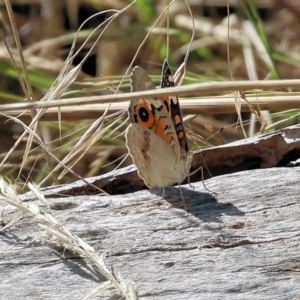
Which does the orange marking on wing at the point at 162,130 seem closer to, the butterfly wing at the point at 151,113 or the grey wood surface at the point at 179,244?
the butterfly wing at the point at 151,113

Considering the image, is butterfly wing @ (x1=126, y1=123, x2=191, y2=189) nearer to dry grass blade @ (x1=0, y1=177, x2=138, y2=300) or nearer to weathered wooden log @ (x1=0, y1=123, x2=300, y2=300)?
weathered wooden log @ (x1=0, y1=123, x2=300, y2=300)

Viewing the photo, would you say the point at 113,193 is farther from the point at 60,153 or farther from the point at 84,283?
the point at 60,153

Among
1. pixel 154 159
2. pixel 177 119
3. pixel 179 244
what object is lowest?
pixel 179 244

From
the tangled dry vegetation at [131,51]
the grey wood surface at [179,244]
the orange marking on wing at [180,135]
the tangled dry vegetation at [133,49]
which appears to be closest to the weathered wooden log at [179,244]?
the grey wood surface at [179,244]

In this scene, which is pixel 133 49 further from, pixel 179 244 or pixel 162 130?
pixel 179 244

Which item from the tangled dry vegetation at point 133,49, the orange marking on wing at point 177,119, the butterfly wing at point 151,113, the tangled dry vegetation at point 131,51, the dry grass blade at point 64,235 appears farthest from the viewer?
the tangled dry vegetation at point 133,49

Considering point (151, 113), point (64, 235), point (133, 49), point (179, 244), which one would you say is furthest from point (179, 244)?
point (133, 49)
